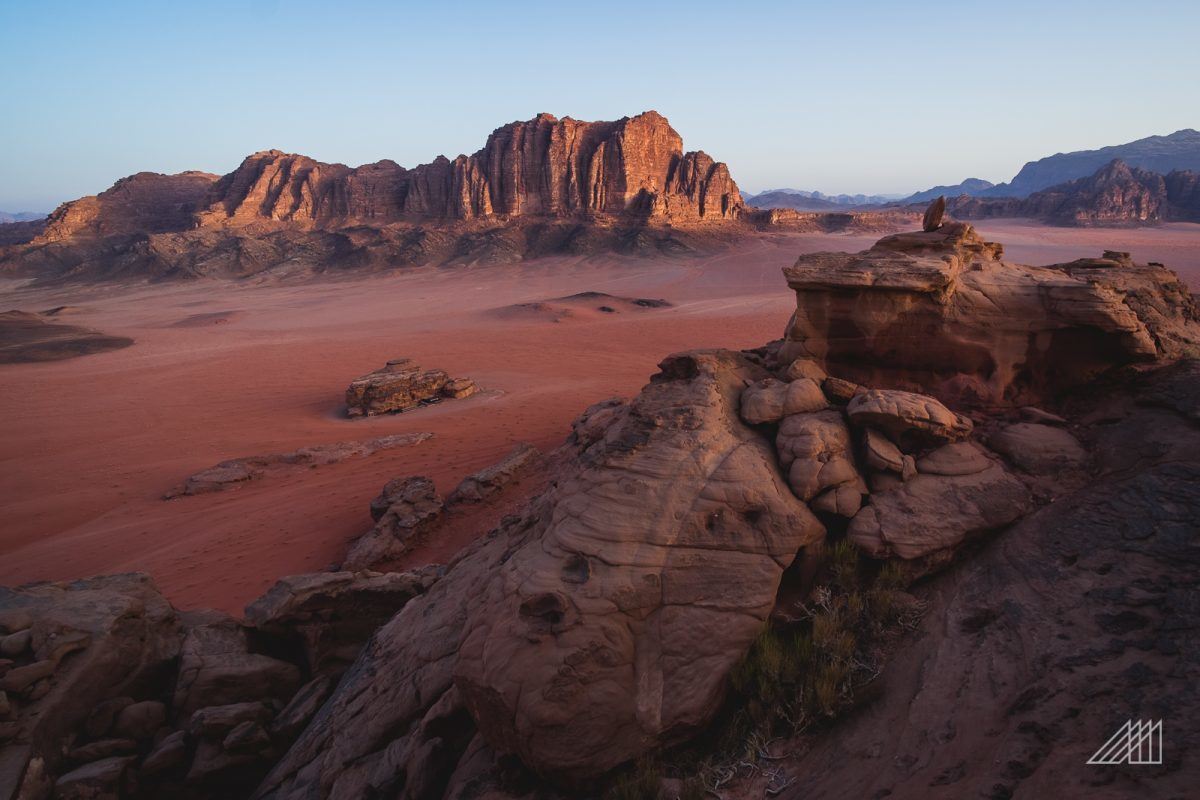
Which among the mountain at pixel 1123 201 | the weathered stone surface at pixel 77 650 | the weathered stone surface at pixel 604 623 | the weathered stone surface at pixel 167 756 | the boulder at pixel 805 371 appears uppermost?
the mountain at pixel 1123 201

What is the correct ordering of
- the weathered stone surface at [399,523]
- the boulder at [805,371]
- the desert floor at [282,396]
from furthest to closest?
the desert floor at [282,396], the weathered stone surface at [399,523], the boulder at [805,371]

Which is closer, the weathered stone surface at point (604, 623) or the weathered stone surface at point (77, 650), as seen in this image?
the weathered stone surface at point (604, 623)

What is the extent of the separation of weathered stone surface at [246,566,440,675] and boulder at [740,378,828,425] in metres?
4.66

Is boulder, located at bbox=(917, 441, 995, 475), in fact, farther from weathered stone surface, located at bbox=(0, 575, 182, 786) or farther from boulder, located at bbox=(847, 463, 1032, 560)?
weathered stone surface, located at bbox=(0, 575, 182, 786)

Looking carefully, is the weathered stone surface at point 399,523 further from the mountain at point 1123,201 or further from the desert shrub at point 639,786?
the mountain at point 1123,201

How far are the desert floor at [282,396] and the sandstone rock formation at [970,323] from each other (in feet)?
22.2

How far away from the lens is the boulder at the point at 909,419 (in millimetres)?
4969

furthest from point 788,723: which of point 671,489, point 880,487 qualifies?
point 880,487

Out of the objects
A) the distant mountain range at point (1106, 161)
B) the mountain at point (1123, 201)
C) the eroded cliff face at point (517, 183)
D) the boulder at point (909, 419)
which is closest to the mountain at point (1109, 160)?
the distant mountain range at point (1106, 161)

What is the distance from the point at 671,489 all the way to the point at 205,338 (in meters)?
35.7

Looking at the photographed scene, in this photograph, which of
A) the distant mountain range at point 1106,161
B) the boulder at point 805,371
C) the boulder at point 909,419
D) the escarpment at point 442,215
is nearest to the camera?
the boulder at point 909,419

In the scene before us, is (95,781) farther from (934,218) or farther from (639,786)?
(934,218)

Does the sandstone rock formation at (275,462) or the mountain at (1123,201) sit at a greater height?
the mountain at (1123,201)

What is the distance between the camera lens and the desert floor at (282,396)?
9492 millimetres
